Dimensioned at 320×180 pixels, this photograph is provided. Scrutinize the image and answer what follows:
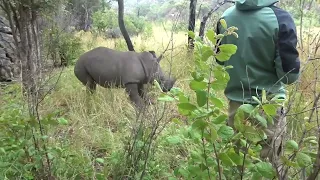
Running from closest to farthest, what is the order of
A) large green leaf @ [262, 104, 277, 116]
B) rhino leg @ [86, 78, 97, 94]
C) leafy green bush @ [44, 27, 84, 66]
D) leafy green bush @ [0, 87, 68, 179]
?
large green leaf @ [262, 104, 277, 116] → leafy green bush @ [0, 87, 68, 179] → rhino leg @ [86, 78, 97, 94] → leafy green bush @ [44, 27, 84, 66]

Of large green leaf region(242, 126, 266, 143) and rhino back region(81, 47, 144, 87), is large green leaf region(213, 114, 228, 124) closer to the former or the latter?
large green leaf region(242, 126, 266, 143)

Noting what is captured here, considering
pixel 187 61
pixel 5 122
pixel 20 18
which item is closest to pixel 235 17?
pixel 5 122

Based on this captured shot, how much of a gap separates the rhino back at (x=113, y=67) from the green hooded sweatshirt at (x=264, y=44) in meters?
1.70

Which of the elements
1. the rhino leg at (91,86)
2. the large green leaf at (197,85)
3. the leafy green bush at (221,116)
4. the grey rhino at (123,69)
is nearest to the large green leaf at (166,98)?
the leafy green bush at (221,116)

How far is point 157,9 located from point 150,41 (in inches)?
482

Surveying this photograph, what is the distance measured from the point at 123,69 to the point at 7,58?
323 cm

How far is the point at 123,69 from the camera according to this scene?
415cm

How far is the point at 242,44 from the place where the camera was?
244 centimetres

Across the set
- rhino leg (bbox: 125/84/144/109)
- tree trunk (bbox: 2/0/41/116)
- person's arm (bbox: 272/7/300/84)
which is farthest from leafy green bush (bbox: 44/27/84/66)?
person's arm (bbox: 272/7/300/84)

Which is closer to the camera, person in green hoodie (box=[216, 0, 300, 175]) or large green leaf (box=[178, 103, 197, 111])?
large green leaf (box=[178, 103, 197, 111])

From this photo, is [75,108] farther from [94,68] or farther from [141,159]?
[141,159]

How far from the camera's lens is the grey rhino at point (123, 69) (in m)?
4.08

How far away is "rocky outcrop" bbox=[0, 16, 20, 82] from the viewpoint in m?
6.36

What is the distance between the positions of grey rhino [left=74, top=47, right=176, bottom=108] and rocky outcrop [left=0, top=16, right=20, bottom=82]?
2.28 meters
